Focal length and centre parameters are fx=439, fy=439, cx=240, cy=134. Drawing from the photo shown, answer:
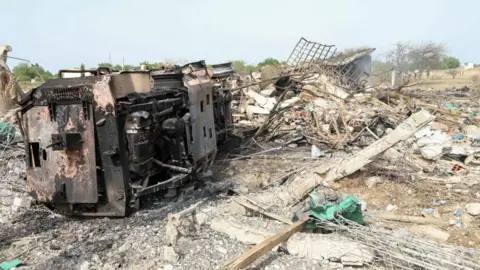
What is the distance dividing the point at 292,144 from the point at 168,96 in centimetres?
477

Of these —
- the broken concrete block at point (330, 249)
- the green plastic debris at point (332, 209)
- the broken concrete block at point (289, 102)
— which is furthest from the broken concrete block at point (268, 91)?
the broken concrete block at point (330, 249)

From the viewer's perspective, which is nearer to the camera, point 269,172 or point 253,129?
point 269,172

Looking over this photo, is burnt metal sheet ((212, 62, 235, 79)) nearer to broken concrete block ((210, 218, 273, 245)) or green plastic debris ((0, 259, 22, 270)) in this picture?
broken concrete block ((210, 218, 273, 245))

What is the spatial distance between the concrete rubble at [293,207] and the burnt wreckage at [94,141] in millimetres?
358

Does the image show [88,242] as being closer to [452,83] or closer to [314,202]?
[314,202]

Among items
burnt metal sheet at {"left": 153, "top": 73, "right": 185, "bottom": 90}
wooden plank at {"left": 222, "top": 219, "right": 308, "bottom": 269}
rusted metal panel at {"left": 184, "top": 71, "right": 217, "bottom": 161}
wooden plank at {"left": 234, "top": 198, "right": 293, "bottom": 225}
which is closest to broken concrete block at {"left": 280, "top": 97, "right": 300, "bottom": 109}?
rusted metal panel at {"left": 184, "top": 71, "right": 217, "bottom": 161}

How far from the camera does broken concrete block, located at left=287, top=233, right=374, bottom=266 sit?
4160 mm

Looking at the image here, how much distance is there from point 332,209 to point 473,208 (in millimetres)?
2236

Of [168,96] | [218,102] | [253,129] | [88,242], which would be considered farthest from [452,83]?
[88,242]

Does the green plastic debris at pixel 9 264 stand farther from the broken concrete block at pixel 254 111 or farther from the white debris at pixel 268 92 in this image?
the white debris at pixel 268 92

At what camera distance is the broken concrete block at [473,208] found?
5715mm

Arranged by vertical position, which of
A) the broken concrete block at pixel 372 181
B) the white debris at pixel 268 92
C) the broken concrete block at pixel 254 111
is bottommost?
the broken concrete block at pixel 372 181

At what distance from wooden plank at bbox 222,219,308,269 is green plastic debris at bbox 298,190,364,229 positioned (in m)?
0.22

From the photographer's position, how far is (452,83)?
96.3 ft
